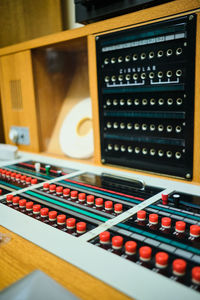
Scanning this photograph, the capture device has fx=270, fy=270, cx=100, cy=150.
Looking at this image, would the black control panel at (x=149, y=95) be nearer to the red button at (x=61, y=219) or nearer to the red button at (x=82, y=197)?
the red button at (x=82, y=197)

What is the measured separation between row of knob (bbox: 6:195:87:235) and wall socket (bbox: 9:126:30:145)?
2.49 ft

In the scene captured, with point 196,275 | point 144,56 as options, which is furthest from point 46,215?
point 144,56

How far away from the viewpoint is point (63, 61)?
166cm

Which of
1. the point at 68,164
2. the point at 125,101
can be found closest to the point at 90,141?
the point at 68,164

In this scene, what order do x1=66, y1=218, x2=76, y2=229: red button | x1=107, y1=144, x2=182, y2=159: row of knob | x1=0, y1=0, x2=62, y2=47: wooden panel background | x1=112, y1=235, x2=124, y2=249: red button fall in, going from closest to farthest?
1. x1=112, y1=235, x2=124, y2=249: red button
2. x1=66, y1=218, x2=76, y2=229: red button
3. x1=107, y1=144, x2=182, y2=159: row of knob
4. x1=0, y1=0, x2=62, y2=47: wooden panel background

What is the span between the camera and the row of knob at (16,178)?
110 cm

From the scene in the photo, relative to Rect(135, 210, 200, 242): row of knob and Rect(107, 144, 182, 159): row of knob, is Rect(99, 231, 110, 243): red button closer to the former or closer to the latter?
Rect(135, 210, 200, 242): row of knob

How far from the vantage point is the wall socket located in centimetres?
163

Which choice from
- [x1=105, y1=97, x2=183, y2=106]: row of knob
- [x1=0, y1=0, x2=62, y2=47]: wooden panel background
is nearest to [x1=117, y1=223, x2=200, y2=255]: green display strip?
[x1=105, y1=97, x2=183, y2=106]: row of knob

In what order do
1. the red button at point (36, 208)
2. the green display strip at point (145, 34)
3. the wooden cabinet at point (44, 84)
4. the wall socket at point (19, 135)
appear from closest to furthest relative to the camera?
1. the red button at point (36, 208)
2. the green display strip at point (145, 34)
3. the wooden cabinet at point (44, 84)
4. the wall socket at point (19, 135)

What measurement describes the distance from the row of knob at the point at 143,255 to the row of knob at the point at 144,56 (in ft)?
2.18

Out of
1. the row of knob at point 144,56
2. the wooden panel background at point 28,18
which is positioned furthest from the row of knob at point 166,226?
the wooden panel background at point 28,18

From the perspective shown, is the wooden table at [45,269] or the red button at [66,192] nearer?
the wooden table at [45,269]

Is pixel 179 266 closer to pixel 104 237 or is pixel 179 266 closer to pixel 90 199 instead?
pixel 104 237
